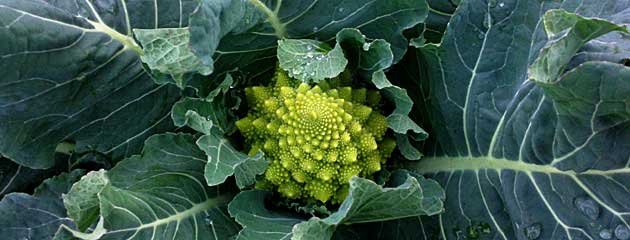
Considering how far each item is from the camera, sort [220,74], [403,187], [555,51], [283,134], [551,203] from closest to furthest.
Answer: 1. [555,51]
2. [403,187]
3. [551,203]
4. [283,134]
5. [220,74]

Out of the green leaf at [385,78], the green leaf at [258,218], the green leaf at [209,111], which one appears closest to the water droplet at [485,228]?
the green leaf at [385,78]

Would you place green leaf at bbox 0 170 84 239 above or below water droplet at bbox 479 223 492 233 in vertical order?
above

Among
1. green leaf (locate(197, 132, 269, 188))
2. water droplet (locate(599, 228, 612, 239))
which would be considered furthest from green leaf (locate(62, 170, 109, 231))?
water droplet (locate(599, 228, 612, 239))

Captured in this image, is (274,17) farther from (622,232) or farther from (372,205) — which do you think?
(622,232)

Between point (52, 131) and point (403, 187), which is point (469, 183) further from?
point (52, 131)

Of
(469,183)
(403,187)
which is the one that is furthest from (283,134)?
(469,183)

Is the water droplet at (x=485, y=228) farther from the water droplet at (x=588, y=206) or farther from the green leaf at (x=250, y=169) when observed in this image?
the green leaf at (x=250, y=169)

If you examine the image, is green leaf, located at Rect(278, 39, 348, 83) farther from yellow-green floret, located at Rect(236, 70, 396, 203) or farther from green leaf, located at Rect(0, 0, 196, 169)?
green leaf, located at Rect(0, 0, 196, 169)
